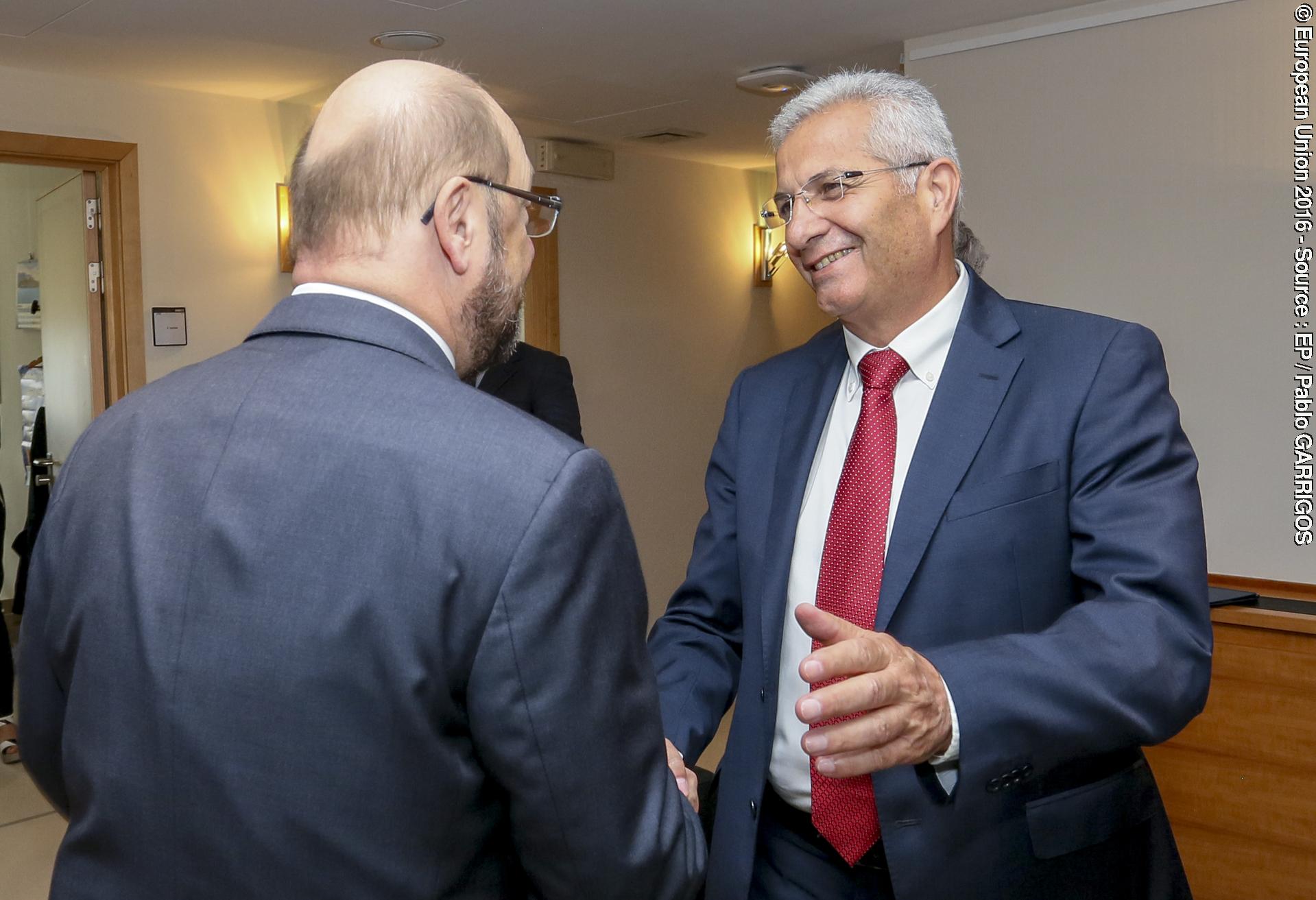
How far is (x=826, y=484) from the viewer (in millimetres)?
1564

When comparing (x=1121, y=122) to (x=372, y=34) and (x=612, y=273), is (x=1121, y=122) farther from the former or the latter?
(x=612, y=273)

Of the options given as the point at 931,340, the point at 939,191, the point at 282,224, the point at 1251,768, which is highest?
the point at 282,224

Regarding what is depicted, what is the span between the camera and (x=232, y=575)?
0.88m

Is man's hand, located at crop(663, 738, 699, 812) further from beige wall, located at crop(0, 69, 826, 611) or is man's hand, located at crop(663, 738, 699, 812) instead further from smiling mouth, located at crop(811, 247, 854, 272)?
beige wall, located at crop(0, 69, 826, 611)

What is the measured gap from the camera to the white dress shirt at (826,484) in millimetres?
1486

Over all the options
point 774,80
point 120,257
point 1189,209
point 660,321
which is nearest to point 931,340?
point 1189,209

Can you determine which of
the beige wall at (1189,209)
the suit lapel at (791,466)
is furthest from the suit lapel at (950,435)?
the beige wall at (1189,209)

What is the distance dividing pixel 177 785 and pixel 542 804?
299mm

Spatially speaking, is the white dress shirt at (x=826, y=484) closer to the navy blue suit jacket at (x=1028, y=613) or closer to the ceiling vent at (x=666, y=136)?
the navy blue suit jacket at (x=1028, y=613)

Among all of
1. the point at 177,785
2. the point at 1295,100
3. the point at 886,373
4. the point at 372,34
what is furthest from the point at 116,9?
the point at 1295,100

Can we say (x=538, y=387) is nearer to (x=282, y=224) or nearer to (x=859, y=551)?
(x=282, y=224)

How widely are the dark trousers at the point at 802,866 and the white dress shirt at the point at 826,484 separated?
0.13ft

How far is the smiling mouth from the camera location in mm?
1600

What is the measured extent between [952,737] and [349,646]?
656mm
